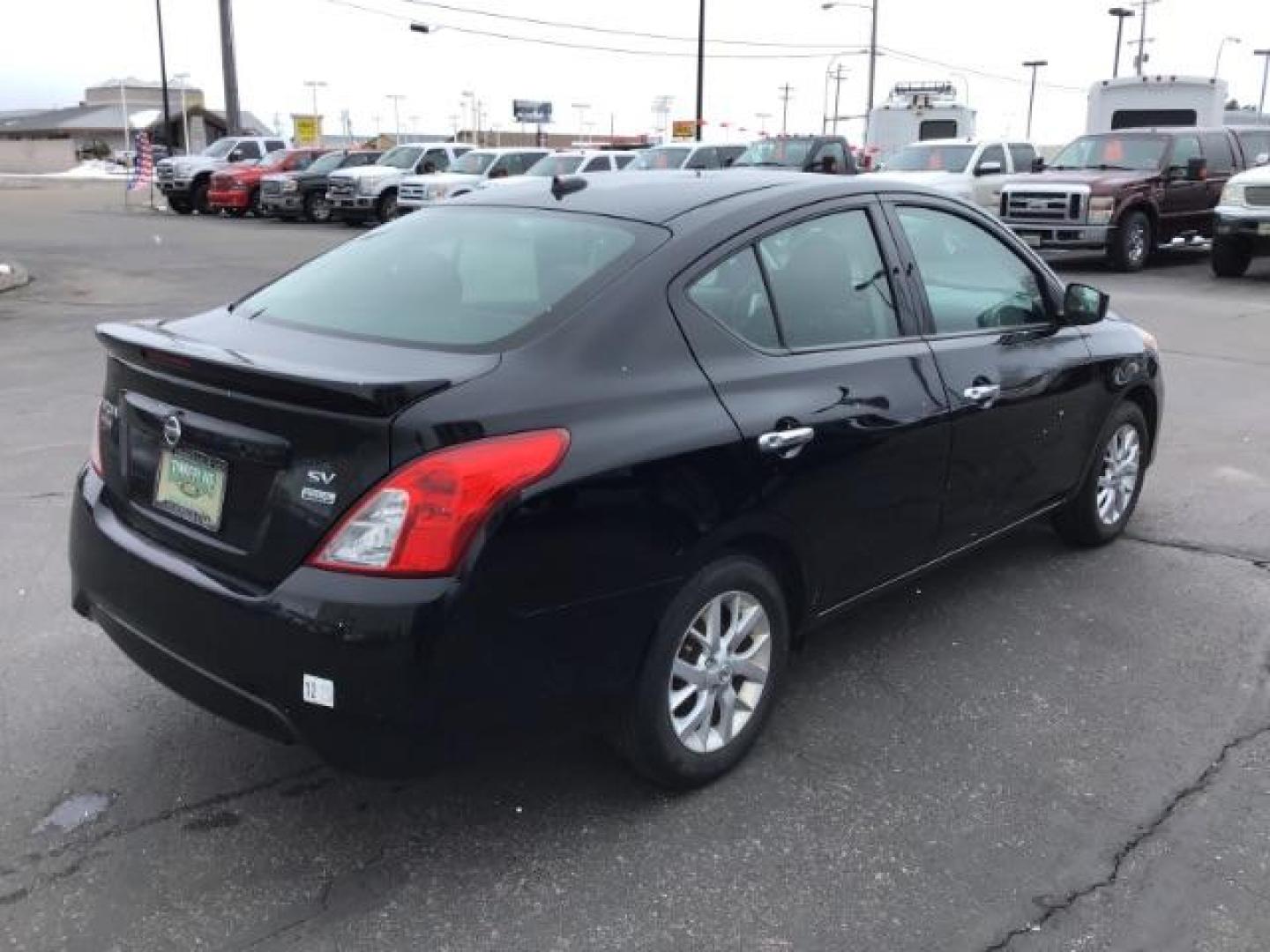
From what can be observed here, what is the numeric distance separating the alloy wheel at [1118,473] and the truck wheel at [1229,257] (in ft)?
43.0

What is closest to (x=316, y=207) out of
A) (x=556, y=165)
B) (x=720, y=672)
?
(x=556, y=165)

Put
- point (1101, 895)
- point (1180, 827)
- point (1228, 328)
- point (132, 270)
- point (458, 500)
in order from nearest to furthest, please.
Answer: point (458, 500)
point (1101, 895)
point (1180, 827)
point (1228, 328)
point (132, 270)

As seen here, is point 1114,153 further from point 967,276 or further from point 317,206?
point 317,206

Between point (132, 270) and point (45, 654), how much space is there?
15025mm

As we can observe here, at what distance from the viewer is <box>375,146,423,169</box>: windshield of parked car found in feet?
91.2

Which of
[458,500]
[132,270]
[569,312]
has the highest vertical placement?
[569,312]

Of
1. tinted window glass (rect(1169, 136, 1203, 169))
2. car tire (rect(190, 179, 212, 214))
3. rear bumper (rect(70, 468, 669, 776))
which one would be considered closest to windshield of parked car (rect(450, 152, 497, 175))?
car tire (rect(190, 179, 212, 214))

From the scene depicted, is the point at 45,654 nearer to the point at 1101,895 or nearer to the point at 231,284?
the point at 1101,895

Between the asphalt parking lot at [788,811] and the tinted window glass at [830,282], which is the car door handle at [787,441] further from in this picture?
the asphalt parking lot at [788,811]

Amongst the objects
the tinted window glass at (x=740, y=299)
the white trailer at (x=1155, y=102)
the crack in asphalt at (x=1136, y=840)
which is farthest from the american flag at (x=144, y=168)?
the crack in asphalt at (x=1136, y=840)

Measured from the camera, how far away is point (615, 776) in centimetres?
336

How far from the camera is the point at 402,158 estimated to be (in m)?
28.0

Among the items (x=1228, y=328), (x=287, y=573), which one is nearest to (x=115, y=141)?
(x=1228, y=328)

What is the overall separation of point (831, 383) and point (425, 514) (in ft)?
4.69
